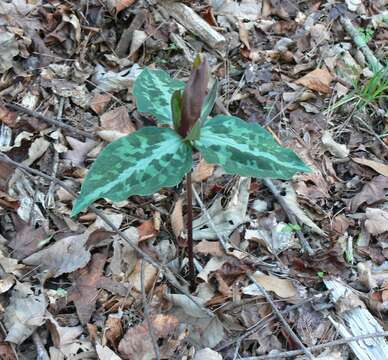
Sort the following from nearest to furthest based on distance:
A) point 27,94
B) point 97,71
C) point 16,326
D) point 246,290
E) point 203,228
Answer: point 16,326 → point 246,290 → point 203,228 → point 27,94 → point 97,71

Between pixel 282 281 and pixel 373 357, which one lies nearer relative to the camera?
pixel 373 357

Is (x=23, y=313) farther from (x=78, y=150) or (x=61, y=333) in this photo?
(x=78, y=150)

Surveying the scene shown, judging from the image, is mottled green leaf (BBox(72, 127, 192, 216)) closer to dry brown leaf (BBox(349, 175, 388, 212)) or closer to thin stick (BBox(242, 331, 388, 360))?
thin stick (BBox(242, 331, 388, 360))

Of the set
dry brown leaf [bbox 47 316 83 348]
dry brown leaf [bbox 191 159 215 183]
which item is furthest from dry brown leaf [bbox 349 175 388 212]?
dry brown leaf [bbox 47 316 83 348]

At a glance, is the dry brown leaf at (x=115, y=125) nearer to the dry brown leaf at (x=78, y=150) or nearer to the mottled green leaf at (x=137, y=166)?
the dry brown leaf at (x=78, y=150)

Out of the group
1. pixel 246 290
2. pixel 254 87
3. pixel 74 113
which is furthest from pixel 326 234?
pixel 74 113

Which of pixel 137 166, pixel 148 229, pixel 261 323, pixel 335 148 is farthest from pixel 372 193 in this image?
pixel 137 166

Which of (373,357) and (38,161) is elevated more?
(38,161)

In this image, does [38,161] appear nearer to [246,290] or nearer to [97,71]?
[97,71]
